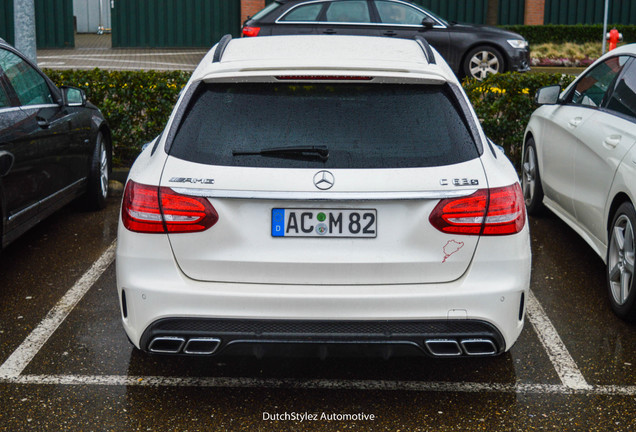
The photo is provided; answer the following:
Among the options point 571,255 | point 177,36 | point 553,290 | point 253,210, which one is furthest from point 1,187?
point 177,36

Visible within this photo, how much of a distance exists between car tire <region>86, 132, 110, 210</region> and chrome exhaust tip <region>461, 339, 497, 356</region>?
4.73m

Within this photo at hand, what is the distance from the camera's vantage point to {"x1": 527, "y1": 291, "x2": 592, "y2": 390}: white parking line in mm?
4348

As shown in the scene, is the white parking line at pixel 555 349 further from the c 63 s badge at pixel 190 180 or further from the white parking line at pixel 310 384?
the c 63 s badge at pixel 190 180

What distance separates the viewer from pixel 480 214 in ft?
12.1

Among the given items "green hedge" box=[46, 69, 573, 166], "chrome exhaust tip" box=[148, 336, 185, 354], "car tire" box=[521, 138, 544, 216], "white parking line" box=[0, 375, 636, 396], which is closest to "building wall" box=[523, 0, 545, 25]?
"green hedge" box=[46, 69, 573, 166]

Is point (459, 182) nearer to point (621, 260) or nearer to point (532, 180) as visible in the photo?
point (621, 260)

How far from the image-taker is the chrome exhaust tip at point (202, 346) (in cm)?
367

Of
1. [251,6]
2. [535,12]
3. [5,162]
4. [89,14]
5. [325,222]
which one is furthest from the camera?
[89,14]

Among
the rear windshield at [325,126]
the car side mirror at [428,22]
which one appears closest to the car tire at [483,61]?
the car side mirror at [428,22]

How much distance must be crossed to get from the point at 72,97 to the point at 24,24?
3.30 m

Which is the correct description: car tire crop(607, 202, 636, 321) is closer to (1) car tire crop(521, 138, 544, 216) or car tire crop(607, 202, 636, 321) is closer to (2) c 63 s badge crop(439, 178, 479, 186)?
(2) c 63 s badge crop(439, 178, 479, 186)

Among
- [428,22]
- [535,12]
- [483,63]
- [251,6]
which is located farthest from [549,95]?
[535,12]

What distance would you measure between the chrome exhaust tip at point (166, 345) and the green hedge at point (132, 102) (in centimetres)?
570

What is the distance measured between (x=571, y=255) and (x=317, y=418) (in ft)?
10.8
